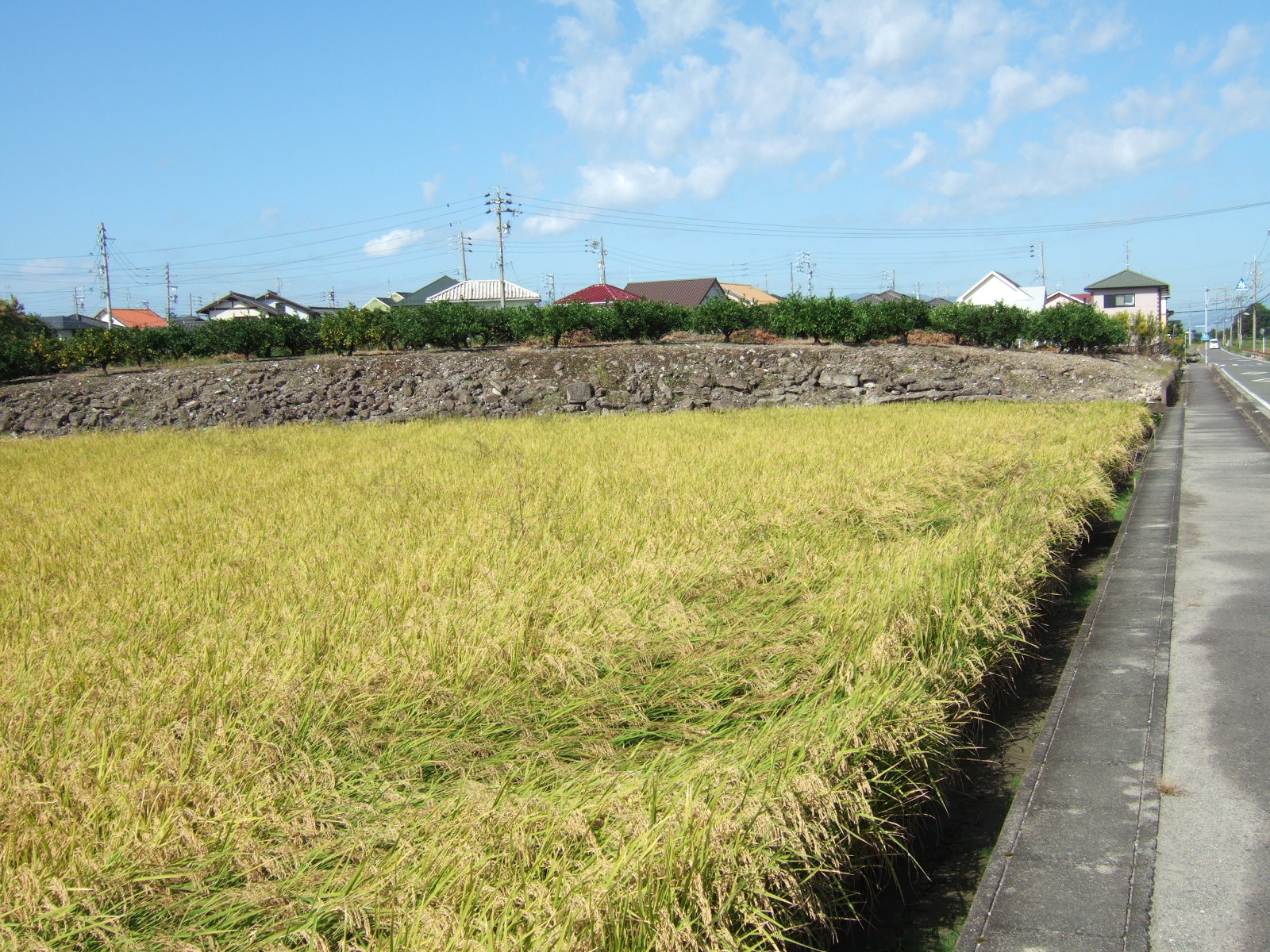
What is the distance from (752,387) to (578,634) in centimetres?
1361

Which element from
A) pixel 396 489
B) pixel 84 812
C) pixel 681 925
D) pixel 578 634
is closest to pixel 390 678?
pixel 578 634

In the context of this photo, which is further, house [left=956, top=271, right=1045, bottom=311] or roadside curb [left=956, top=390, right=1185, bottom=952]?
house [left=956, top=271, right=1045, bottom=311]

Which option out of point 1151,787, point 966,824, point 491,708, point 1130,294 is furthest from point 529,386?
point 1130,294

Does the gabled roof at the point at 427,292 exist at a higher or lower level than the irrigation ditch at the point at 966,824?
higher

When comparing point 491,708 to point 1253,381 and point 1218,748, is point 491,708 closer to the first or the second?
point 1218,748

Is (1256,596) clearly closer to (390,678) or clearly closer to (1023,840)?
(1023,840)

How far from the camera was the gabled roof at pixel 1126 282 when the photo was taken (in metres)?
69.6

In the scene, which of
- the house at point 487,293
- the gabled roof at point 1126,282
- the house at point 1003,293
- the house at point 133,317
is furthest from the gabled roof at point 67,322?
the gabled roof at point 1126,282

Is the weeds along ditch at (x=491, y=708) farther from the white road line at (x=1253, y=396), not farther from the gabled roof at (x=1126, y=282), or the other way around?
the gabled roof at (x=1126, y=282)

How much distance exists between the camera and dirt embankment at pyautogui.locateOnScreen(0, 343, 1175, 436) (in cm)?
1530

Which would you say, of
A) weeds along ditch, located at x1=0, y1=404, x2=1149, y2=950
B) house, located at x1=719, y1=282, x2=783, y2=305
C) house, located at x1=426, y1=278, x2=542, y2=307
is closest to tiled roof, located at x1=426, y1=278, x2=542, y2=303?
house, located at x1=426, y1=278, x2=542, y2=307

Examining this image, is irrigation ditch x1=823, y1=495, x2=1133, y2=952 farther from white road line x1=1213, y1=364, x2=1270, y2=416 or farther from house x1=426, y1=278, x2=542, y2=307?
house x1=426, y1=278, x2=542, y2=307

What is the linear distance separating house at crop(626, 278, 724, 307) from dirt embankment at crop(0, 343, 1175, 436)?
30.4 m

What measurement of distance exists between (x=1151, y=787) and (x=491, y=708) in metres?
2.04
